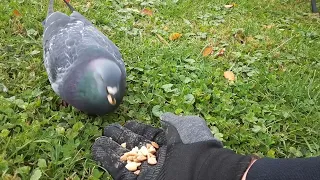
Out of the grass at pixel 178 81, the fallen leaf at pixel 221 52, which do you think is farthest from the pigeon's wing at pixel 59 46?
the fallen leaf at pixel 221 52

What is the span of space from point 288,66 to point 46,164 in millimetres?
2087

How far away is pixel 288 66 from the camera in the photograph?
3.21 m

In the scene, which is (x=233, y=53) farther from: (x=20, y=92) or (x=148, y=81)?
(x=20, y=92)

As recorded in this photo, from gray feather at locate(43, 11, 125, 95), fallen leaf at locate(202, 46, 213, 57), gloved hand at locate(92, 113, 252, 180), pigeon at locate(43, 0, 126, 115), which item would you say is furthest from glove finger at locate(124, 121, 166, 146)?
fallen leaf at locate(202, 46, 213, 57)

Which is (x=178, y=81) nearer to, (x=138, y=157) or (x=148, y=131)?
(x=148, y=131)

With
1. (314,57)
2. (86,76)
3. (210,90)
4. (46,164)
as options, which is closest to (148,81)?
(210,90)

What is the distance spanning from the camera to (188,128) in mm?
2115

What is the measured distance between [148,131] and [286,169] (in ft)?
2.82

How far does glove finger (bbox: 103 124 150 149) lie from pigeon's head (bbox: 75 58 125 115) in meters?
0.12

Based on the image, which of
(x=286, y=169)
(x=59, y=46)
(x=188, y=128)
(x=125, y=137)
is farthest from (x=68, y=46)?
(x=286, y=169)

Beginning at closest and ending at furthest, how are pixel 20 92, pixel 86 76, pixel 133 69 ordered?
pixel 86 76 → pixel 20 92 → pixel 133 69

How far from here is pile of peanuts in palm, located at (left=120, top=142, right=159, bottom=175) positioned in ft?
6.79

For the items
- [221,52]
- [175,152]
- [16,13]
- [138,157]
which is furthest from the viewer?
[16,13]

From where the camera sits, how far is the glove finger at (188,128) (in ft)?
6.65
